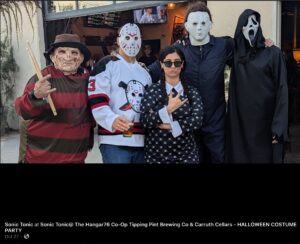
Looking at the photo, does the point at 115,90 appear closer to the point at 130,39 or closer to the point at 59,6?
the point at 130,39

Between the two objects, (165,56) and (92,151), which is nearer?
(165,56)

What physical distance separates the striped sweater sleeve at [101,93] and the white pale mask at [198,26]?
412mm

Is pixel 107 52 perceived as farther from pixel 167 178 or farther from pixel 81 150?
pixel 167 178

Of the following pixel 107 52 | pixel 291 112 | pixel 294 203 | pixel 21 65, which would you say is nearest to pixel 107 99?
pixel 107 52

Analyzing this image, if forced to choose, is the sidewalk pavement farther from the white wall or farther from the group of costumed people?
the white wall

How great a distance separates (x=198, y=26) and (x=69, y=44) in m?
0.60

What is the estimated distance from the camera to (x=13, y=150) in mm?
2182

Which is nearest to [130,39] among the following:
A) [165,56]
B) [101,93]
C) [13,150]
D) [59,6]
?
[165,56]

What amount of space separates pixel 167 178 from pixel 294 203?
1.95ft

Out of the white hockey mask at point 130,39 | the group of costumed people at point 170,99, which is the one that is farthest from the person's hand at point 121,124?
the white hockey mask at point 130,39

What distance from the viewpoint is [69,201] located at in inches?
83.0

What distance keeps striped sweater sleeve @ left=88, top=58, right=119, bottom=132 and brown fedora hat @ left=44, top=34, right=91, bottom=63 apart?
85mm

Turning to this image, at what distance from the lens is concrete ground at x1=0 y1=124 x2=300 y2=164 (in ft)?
6.59

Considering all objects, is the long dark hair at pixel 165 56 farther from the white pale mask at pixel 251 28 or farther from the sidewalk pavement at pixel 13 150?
the sidewalk pavement at pixel 13 150
